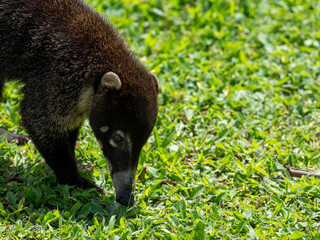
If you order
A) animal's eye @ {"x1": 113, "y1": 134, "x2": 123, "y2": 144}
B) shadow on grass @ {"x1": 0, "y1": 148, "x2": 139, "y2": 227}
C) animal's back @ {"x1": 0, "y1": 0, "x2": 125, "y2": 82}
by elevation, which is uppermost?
animal's back @ {"x1": 0, "y1": 0, "x2": 125, "y2": 82}

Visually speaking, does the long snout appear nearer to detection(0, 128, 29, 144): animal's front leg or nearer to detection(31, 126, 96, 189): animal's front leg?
detection(31, 126, 96, 189): animal's front leg

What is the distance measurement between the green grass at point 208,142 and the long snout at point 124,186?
0.36 ft

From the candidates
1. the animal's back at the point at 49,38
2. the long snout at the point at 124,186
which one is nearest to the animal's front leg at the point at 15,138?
the animal's back at the point at 49,38

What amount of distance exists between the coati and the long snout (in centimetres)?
1

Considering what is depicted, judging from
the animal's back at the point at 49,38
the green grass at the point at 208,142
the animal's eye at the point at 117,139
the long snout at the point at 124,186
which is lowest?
the green grass at the point at 208,142

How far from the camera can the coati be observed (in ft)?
16.7

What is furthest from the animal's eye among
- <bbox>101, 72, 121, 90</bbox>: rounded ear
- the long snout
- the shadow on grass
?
the shadow on grass

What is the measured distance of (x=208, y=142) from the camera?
21.2 feet

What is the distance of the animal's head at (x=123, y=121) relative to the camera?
16.4ft

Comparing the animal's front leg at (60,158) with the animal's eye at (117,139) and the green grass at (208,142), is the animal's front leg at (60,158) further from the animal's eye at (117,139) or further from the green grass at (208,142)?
the animal's eye at (117,139)

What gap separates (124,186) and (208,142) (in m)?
1.68

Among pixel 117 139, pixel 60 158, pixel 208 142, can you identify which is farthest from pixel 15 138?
pixel 208 142

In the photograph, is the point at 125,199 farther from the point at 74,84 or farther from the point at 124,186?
the point at 74,84

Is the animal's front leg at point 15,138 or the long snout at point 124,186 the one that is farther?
the animal's front leg at point 15,138
